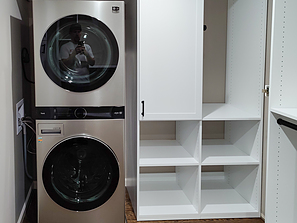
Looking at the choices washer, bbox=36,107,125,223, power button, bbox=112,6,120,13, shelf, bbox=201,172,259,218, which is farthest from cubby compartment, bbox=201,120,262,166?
power button, bbox=112,6,120,13

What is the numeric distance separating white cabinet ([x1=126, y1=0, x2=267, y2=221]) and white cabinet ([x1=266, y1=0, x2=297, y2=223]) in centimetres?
80

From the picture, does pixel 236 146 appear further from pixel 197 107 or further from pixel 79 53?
pixel 79 53

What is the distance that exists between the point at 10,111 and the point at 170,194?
1551 mm

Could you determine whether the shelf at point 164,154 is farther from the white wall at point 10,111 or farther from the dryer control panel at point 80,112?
the white wall at point 10,111

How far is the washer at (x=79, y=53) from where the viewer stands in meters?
2.34

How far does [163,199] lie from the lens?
2924mm

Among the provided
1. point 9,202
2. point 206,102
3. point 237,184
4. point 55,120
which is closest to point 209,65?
point 206,102

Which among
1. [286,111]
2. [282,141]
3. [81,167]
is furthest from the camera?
[81,167]

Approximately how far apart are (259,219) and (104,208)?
1.25 metres

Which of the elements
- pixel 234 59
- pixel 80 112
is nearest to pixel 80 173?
pixel 80 112

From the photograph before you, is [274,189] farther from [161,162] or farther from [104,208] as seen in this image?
[104,208]

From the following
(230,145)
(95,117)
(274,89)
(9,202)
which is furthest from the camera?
(230,145)

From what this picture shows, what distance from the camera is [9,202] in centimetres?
229

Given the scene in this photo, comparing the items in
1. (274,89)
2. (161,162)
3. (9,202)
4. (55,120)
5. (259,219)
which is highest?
(274,89)
